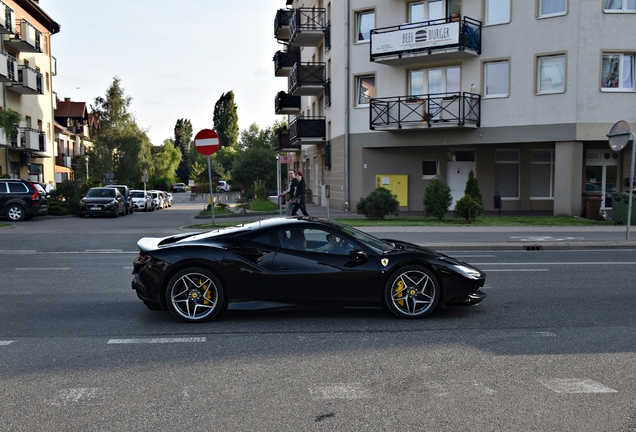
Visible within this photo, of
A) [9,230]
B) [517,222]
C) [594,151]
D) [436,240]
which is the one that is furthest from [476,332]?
[594,151]

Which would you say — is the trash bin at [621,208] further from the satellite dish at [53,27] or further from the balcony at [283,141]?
the satellite dish at [53,27]

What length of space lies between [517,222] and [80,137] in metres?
64.4

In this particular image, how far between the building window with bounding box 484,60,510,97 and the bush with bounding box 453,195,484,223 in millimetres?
7523

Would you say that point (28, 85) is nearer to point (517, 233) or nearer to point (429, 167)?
point (429, 167)

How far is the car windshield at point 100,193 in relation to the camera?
3362 cm

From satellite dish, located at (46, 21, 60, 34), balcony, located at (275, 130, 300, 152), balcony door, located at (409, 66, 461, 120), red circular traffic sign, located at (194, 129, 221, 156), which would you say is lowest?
red circular traffic sign, located at (194, 129, 221, 156)

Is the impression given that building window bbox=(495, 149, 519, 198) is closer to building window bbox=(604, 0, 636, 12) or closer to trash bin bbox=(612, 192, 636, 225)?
building window bbox=(604, 0, 636, 12)

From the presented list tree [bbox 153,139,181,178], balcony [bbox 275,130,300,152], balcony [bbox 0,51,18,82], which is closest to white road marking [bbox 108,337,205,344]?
balcony [bbox 0,51,18,82]

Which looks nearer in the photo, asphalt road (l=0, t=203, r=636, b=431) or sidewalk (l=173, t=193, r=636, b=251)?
asphalt road (l=0, t=203, r=636, b=431)

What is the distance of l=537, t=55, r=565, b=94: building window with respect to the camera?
26.3 meters

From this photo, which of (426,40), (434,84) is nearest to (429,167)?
(434,84)

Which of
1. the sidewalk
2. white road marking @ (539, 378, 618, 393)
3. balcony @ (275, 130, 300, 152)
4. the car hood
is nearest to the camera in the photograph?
white road marking @ (539, 378, 618, 393)

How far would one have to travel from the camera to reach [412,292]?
7.64m

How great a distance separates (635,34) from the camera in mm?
25781
